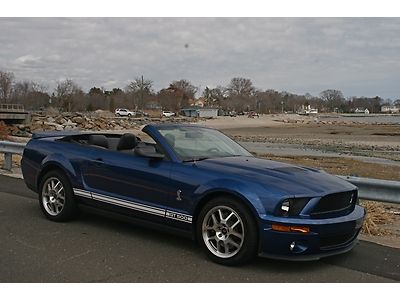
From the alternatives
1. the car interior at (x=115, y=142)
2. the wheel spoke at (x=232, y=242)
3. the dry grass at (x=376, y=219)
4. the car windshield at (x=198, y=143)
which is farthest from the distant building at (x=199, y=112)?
the wheel spoke at (x=232, y=242)

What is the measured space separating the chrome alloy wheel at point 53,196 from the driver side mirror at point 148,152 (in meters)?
1.54

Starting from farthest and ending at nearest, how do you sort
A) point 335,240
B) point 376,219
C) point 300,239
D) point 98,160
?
point 376,219 < point 98,160 < point 335,240 < point 300,239

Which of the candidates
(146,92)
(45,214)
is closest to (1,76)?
(146,92)

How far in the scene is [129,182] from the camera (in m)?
5.56

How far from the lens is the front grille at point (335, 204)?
→ 4.53m

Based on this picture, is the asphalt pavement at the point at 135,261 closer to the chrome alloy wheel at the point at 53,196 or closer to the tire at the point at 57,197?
the tire at the point at 57,197

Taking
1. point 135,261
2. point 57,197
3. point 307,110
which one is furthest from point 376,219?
point 307,110

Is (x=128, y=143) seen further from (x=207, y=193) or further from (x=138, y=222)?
(x=207, y=193)

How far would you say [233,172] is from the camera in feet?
16.1

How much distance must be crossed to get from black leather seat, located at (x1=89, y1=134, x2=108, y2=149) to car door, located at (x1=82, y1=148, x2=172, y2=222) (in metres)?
0.22

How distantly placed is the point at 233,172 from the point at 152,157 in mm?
1058

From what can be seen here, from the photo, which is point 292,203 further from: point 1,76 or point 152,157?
point 1,76

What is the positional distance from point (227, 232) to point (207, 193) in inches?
18.1

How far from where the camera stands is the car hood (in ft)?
15.0
